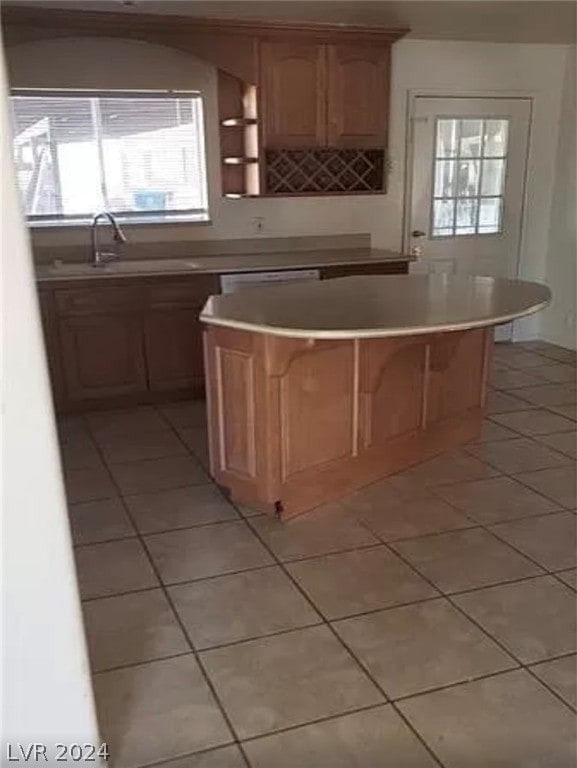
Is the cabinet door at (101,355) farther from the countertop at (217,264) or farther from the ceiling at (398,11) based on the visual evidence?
the ceiling at (398,11)

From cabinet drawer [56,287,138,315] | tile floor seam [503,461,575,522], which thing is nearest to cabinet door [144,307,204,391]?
cabinet drawer [56,287,138,315]

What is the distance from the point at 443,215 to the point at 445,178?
0.91 feet

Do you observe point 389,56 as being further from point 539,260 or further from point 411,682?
point 411,682

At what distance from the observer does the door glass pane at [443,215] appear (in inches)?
219

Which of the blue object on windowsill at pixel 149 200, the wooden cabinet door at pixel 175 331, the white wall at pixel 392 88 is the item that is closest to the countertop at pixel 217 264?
the wooden cabinet door at pixel 175 331

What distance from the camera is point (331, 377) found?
3.09 meters

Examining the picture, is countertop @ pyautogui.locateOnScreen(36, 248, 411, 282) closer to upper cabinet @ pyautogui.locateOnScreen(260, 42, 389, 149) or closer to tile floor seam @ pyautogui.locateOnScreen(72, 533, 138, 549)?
upper cabinet @ pyautogui.locateOnScreen(260, 42, 389, 149)

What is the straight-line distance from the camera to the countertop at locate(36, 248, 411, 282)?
425cm

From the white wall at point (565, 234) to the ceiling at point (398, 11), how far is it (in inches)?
29.7

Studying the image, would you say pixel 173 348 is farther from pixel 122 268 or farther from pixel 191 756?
pixel 191 756

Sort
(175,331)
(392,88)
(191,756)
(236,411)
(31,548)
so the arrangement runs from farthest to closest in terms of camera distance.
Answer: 1. (392,88)
2. (175,331)
3. (236,411)
4. (191,756)
5. (31,548)

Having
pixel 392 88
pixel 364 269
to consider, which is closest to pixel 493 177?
pixel 392 88

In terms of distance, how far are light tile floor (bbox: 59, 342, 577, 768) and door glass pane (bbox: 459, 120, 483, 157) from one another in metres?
2.73

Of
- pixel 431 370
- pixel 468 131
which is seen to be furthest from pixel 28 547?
pixel 468 131
